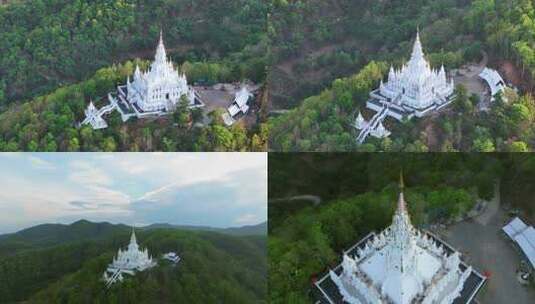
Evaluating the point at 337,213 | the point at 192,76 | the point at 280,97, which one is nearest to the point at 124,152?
the point at 192,76

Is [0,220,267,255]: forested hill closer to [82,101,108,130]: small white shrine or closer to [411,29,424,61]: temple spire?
[82,101,108,130]: small white shrine

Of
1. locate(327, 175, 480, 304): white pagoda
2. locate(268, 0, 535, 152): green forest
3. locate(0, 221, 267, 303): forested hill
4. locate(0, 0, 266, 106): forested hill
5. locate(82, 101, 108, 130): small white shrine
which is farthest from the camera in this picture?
locate(0, 0, 266, 106): forested hill

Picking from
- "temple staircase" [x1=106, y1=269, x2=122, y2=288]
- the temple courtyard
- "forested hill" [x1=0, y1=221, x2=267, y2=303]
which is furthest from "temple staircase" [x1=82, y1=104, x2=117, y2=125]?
the temple courtyard

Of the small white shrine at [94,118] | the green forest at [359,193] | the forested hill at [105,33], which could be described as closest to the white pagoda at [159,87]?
the forested hill at [105,33]

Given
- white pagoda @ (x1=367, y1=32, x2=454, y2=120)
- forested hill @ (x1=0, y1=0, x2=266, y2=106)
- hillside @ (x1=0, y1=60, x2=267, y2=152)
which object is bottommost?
hillside @ (x1=0, y1=60, x2=267, y2=152)

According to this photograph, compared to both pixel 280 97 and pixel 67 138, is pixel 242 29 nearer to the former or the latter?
pixel 280 97

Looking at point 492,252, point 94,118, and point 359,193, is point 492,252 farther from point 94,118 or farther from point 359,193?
point 94,118

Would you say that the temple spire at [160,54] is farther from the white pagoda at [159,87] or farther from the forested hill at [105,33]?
the forested hill at [105,33]
